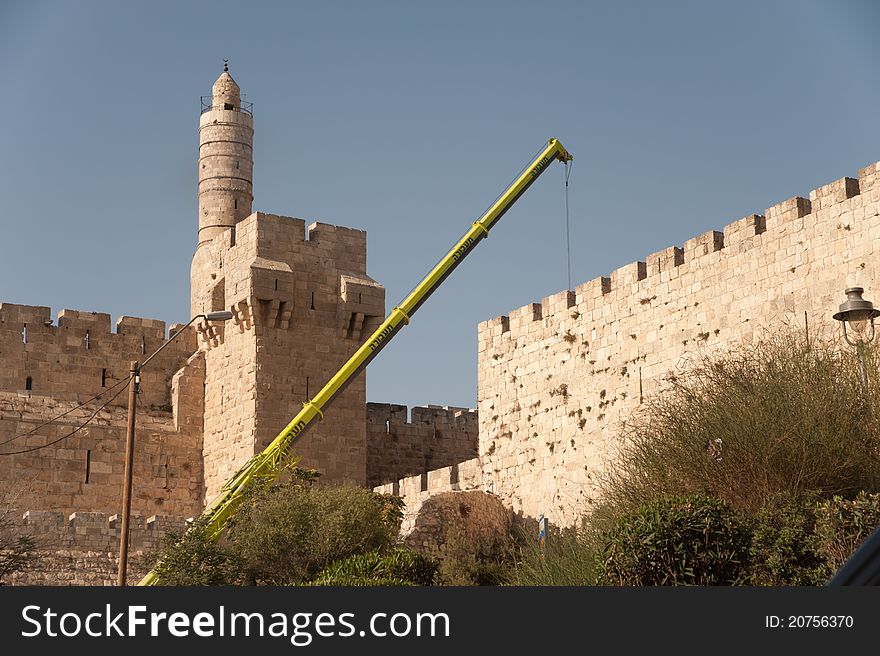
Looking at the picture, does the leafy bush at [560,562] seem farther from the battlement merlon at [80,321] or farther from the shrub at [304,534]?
the battlement merlon at [80,321]

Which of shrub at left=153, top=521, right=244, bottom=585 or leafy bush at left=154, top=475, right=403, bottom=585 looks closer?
shrub at left=153, top=521, right=244, bottom=585

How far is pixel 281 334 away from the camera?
69.0 feet

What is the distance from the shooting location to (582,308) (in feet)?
56.5

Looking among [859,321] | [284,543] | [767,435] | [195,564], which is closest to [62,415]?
[195,564]

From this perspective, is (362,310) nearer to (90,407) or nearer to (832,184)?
(90,407)

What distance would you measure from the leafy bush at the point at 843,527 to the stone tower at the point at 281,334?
11127 mm

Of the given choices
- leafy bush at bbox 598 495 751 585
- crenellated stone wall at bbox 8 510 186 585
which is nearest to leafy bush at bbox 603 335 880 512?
leafy bush at bbox 598 495 751 585

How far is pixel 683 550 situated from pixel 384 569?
478 cm

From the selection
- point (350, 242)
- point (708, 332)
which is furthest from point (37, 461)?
point (708, 332)

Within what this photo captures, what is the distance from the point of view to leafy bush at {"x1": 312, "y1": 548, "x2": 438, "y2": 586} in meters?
14.1

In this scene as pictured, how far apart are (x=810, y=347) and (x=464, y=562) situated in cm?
567

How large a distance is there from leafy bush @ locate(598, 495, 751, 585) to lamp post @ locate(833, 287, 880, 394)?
2041 mm

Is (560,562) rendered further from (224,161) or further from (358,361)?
(224,161)

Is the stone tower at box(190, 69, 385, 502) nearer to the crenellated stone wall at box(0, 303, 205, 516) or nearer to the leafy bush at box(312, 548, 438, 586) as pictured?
the crenellated stone wall at box(0, 303, 205, 516)
